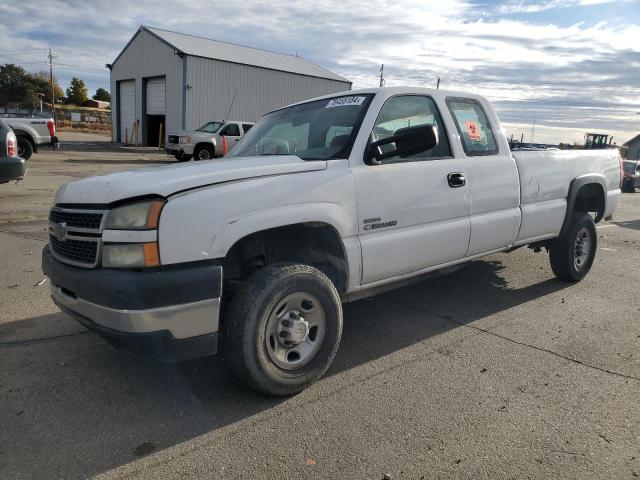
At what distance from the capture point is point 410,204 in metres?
3.75

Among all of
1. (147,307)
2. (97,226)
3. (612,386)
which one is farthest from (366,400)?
(97,226)

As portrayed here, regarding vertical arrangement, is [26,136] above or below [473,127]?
below

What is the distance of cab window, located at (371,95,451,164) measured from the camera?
3779 mm

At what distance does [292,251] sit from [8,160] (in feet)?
20.1

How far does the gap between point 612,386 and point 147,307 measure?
295 centimetres

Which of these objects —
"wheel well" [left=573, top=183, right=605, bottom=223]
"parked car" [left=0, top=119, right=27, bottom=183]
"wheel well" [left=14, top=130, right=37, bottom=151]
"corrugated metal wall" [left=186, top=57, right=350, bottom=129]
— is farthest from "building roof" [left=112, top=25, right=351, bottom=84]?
"wheel well" [left=573, top=183, right=605, bottom=223]

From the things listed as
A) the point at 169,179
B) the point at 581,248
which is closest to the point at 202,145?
the point at 581,248

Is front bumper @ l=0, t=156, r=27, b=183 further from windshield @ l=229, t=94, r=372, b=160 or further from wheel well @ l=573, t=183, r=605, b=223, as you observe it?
wheel well @ l=573, t=183, r=605, b=223

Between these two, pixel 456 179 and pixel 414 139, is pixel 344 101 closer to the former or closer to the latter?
pixel 414 139

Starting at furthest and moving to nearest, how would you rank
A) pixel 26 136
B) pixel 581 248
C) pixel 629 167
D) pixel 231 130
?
pixel 629 167
pixel 231 130
pixel 26 136
pixel 581 248

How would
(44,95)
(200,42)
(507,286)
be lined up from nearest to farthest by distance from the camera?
(507,286)
(200,42)
(44,95)

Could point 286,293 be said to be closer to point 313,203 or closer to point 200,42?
point 313,203

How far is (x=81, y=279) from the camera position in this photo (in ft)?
9.27

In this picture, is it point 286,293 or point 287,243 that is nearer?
point 286,293
